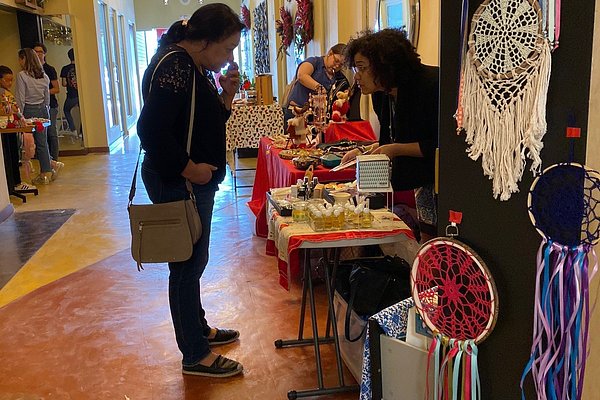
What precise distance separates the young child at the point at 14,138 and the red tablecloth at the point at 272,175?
8.60ft

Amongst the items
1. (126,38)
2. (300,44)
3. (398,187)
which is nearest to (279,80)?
(300,44)

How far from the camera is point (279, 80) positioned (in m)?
9.98

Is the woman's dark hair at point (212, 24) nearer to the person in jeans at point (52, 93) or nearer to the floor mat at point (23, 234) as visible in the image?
the floor mat at point (23, 234)

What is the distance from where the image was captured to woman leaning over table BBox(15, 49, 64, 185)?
6.83m

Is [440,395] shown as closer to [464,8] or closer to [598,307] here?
[598,307]

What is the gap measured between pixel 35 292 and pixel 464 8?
9.71 ft

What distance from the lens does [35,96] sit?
7031mm

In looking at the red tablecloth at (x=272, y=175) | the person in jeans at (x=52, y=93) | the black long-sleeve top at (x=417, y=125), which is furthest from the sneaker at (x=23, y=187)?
the black long-sleeve top at (x=417, y=125)

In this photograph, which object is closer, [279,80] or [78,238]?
[78,238]

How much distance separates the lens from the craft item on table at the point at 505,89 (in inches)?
46.9

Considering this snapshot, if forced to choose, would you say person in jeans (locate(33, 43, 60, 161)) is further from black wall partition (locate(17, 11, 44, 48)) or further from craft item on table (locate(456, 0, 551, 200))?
craft item on table (locate(456, 0, 551, 200))

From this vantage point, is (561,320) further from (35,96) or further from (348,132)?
(35,96)

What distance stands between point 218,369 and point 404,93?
4.30 feet

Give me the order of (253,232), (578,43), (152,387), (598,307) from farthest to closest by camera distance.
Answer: (253,232)
(152,387)
(598,307)
(578,43)
